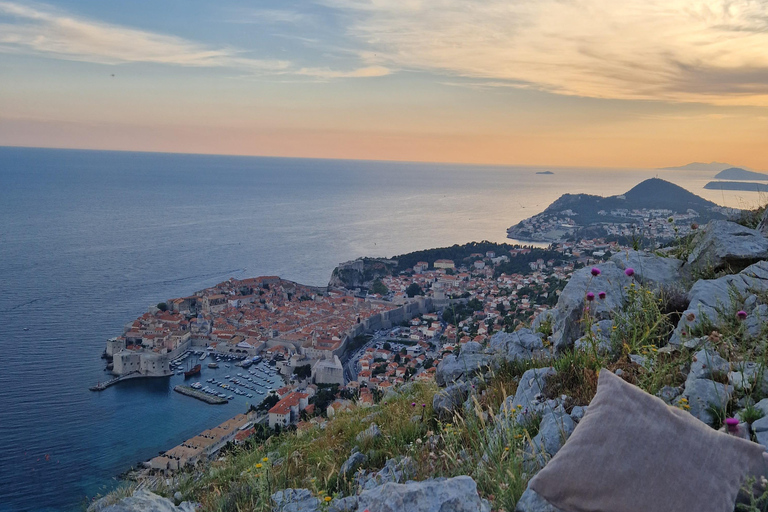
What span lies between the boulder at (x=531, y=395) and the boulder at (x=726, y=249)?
2.76 metres

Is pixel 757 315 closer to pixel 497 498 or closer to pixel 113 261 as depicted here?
pixel 497 498

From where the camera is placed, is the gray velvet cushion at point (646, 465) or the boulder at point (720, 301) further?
the boulder at point (720, 301)

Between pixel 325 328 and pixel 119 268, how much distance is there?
22752 millimetres

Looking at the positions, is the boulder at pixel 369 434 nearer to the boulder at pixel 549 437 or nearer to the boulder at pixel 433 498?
the boulder at pixel 549 437

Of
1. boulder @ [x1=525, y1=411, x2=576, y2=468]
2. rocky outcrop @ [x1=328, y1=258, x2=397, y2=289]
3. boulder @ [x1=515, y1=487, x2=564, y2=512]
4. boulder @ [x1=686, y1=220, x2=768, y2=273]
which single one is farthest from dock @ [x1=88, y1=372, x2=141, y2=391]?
boulder @ [x1=515, y1=487, x2=564, y2=512]

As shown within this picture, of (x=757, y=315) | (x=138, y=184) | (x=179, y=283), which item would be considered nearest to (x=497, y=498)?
(x=757, y=315)

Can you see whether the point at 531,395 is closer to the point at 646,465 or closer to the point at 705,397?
the point at 705,397

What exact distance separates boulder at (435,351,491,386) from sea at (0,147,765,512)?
91.2 inches

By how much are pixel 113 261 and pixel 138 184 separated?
8270 centimetres

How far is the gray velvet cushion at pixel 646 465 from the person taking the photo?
1.73 meters

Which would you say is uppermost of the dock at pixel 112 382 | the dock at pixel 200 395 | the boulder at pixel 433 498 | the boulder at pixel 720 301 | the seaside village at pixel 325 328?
the boulder at pixel 720 301

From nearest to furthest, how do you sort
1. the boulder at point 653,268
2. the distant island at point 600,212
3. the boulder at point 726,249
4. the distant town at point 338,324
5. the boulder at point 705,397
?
the boulder at point 705,397 < the boulder at point 726,249 < the boulder at point 653,268 < the distant town at point 338,324 < the distant island at point 600,212

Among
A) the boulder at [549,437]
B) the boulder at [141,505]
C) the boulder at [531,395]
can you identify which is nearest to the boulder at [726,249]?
the boulder at [531,395]

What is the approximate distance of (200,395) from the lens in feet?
66.5
